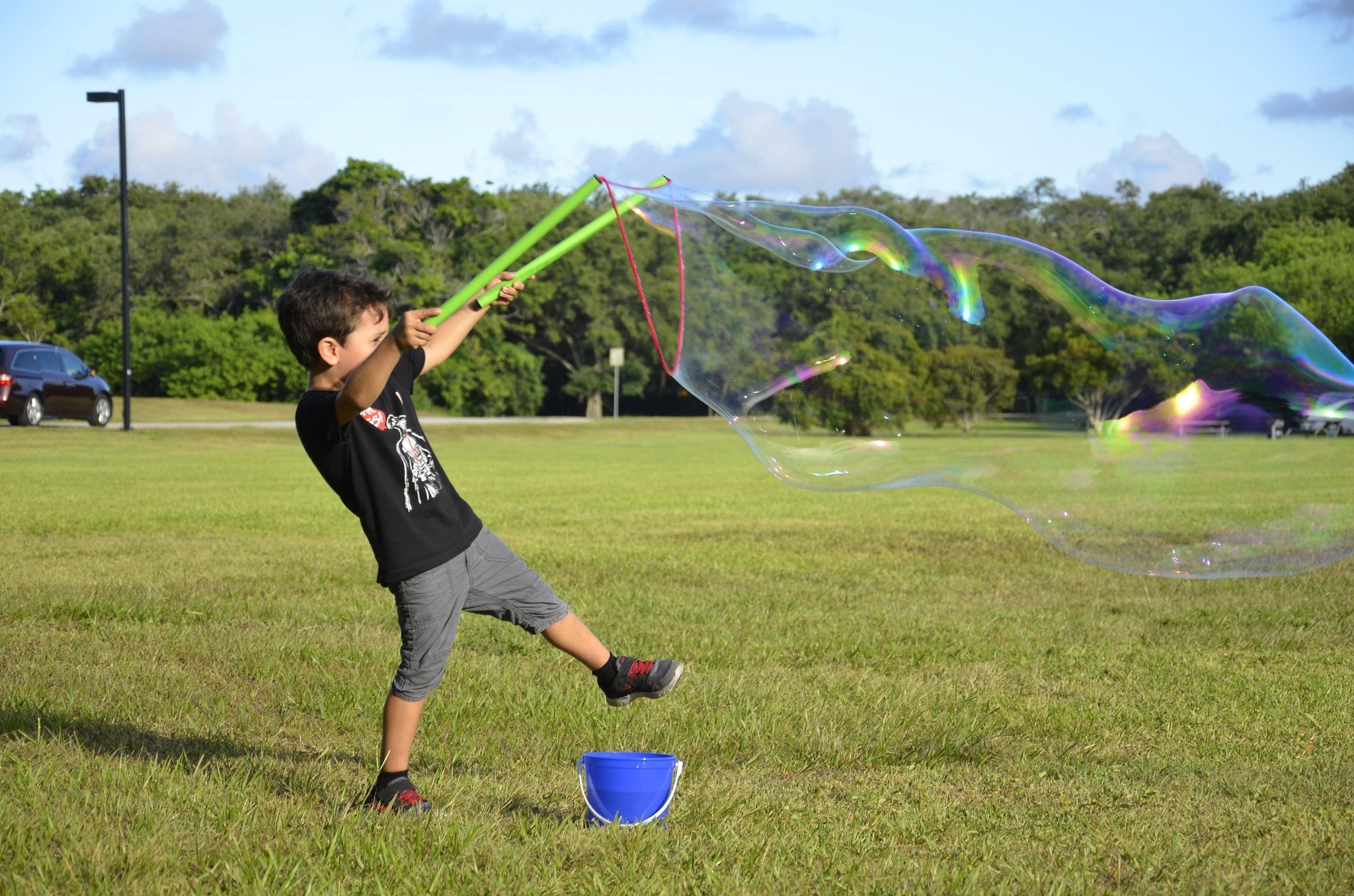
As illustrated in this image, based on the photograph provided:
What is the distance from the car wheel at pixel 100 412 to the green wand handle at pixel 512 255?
86.8 feet

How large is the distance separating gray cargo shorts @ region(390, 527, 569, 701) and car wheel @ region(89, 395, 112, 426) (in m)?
26.0

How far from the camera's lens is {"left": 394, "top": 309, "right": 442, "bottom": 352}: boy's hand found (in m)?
2.94

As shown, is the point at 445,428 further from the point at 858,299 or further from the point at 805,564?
the point at 858,299

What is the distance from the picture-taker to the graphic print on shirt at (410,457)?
350cm

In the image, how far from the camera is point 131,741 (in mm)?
4250

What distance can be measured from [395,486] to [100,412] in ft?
87.0

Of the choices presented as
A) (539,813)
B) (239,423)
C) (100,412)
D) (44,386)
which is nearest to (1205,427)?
(539,813)

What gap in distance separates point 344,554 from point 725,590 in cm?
309

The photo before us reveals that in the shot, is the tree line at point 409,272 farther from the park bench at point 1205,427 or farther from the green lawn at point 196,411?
the park bench at point 1205,427

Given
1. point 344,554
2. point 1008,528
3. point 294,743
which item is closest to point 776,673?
point 294,743

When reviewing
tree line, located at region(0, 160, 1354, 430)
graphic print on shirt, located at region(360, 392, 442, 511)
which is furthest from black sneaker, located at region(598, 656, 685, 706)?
tree line, located at region(0, 160, 1354, 430)

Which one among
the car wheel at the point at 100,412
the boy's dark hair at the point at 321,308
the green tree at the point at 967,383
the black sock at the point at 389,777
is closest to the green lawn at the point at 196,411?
the car wheel at the point at 100,412

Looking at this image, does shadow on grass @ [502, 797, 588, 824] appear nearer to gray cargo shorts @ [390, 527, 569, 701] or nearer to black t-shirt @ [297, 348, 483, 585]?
gray cargo shorts @ [390, 527, 569, 701]

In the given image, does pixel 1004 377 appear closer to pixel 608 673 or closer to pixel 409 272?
pixel 608 673
